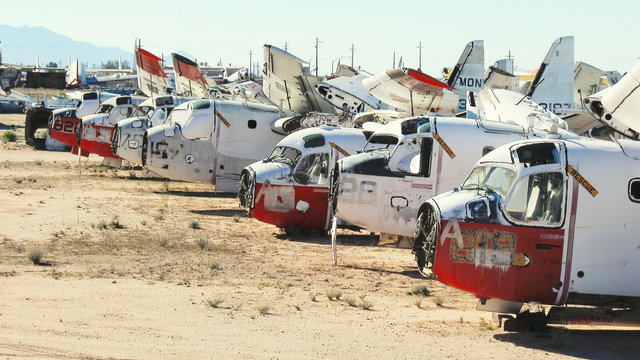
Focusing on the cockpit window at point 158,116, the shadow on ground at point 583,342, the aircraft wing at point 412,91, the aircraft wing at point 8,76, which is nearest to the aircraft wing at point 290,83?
the cockpit window at point 158,116

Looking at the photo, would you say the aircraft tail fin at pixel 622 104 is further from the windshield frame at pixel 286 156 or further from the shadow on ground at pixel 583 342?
the windshield frame at pixel 286 156

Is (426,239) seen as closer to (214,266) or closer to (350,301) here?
(350,301)

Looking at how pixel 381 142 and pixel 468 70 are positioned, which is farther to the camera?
pixel 468 70

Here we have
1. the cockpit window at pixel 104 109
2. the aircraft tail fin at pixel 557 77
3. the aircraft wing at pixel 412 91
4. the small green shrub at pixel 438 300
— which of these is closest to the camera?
the small green shrub at pixel 438 300

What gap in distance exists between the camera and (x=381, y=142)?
747 inches

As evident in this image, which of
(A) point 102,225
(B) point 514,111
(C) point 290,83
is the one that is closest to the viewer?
(B) point 514,111

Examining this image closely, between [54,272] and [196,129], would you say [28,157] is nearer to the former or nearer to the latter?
[196,129]

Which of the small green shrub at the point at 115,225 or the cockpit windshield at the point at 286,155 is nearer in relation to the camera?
the cockpit windshield at the point at 286,155

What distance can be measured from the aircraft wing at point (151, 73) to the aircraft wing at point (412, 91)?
756 inches

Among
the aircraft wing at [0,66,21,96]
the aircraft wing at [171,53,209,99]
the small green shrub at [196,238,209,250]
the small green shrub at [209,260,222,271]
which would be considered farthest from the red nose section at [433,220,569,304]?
the aircraft wing at [0,66,21,96]

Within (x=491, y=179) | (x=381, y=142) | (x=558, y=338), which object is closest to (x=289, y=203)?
(x=381, y=142)

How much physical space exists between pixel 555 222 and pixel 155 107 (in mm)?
22771

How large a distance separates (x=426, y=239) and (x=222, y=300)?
323 centimetres

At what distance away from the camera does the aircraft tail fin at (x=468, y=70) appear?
2941cm
